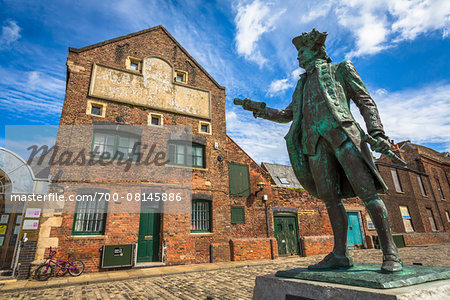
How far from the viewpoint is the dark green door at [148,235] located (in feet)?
33.5

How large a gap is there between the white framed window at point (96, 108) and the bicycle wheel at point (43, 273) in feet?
19.3

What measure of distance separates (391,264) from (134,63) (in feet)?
43.2

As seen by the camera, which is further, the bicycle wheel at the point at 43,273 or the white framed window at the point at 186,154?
the white framed window at the point at 186,154

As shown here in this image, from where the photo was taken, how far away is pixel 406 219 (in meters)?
20.1

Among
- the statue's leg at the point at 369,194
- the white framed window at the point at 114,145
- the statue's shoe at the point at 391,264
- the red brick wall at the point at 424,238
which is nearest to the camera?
the statue's shoe at the point at 391,264

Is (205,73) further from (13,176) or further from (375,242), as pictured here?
(375,242)

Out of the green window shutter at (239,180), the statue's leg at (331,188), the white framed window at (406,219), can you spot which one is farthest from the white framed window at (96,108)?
the white framed window at (406,219)

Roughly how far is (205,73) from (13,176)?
9.92 metres

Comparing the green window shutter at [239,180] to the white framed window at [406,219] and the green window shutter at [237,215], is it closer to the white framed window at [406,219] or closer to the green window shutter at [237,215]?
the green window shutter at [237,215]

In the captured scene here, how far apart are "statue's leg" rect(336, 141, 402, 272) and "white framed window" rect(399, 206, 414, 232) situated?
22.2m

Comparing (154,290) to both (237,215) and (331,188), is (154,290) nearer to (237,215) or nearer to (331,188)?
(331,188)

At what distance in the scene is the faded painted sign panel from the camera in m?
11.2

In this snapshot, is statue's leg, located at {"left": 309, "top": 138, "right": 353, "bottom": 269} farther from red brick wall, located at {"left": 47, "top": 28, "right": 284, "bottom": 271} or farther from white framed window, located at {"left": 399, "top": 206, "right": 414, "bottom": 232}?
white framed window, located at {"left": 399, "top": 206, "right": 414, "bottom": 232}

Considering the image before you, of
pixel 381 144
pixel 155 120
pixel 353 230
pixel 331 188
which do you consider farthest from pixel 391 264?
pixel 353 230
